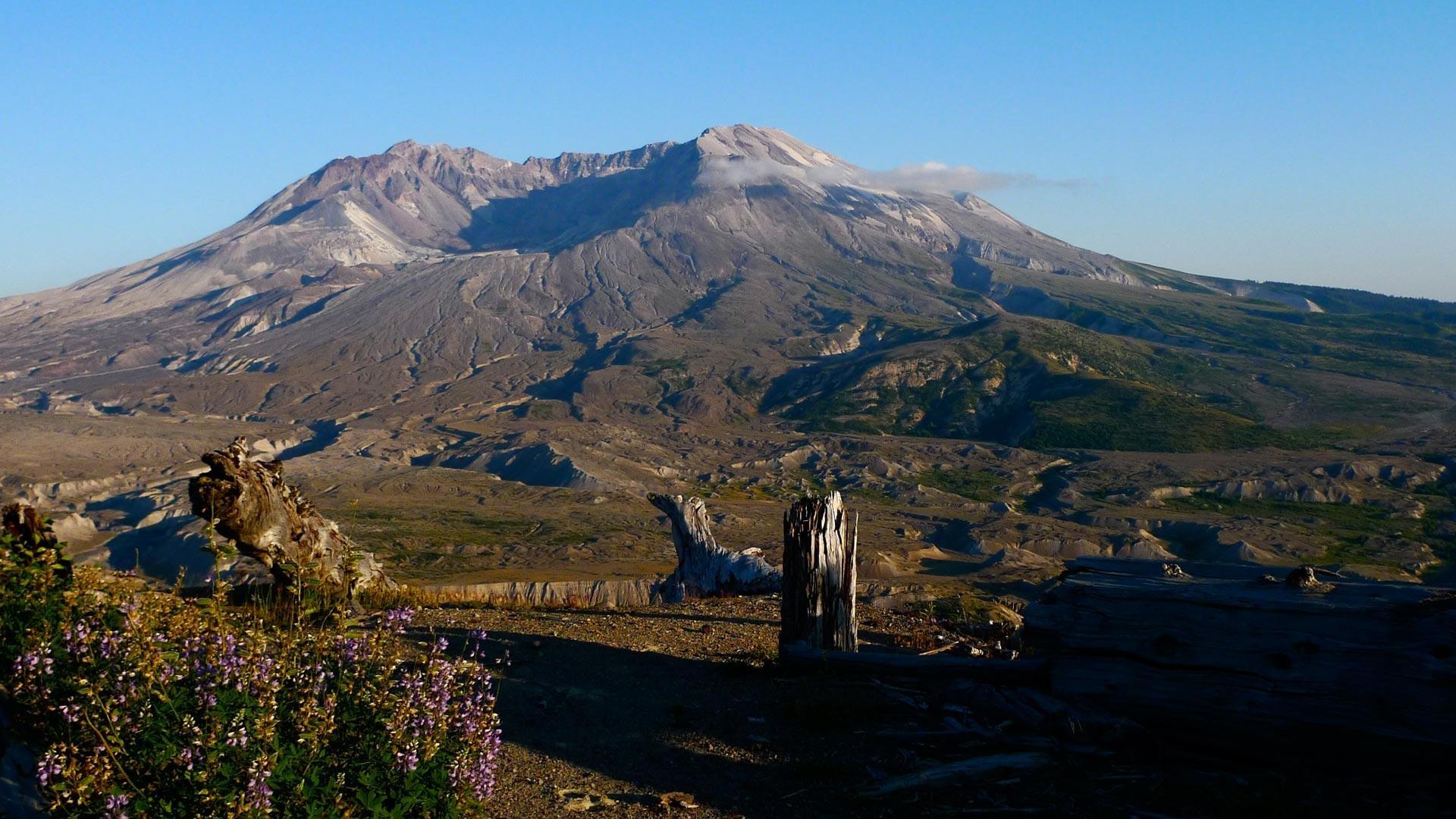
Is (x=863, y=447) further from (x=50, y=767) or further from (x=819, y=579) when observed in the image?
(x=50, y=767)

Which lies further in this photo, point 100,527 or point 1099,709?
point 100,527

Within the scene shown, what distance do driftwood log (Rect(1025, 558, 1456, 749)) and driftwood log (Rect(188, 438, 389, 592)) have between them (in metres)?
8.66

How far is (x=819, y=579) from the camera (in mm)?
11992

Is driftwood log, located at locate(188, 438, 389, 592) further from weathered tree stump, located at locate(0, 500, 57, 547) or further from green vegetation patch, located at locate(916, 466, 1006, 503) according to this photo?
green vegetation patch, located at locate(916, 466, 1006, 503)

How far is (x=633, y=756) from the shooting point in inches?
356

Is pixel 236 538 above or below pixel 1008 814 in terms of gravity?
above

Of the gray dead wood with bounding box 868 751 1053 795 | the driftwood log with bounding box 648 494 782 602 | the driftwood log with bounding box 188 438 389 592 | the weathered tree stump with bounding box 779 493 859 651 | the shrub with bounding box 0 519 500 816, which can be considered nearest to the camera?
the shrub with bounding box 0 519 500 816

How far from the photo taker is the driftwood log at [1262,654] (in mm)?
7898

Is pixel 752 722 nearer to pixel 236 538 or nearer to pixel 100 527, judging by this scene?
pixel 236 538

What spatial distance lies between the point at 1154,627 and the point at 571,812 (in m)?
5.15

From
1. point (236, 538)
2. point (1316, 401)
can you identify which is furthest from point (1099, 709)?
point (1316, 401)

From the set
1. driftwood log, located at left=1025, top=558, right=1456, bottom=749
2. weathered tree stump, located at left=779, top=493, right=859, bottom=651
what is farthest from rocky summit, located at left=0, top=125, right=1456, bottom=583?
driftwood log, located at left=1025, top=558, right=1456, bottom=749

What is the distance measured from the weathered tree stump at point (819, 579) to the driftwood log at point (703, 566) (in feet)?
24.7

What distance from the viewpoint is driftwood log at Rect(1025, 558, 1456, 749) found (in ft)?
25.9
